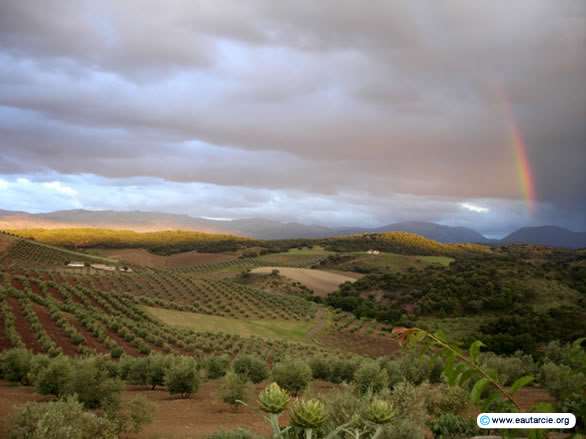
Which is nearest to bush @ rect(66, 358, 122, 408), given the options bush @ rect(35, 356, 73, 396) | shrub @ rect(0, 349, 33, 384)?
bush @ rect(35, 356, 73, 396)

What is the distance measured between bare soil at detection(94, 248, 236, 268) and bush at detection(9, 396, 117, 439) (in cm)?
13560

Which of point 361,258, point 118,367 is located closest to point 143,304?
point 118,367

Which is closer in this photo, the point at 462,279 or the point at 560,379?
the point at 560,379

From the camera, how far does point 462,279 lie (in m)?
76.6

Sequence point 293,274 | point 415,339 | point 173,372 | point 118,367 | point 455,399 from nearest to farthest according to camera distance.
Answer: point 415,339 < point 455,399 < point 173,372 < point 118,367 < point 293,274

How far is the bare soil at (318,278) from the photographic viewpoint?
94.4m

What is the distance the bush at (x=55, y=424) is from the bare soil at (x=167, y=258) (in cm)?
13560

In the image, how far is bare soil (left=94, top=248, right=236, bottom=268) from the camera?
14150 cm

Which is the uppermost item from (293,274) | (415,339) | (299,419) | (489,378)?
(415,339)

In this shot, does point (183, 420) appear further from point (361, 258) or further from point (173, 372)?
point (361, 258)

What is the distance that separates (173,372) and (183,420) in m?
4.05

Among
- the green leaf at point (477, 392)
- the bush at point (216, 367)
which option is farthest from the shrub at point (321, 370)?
the green leaf at point (477, 392)

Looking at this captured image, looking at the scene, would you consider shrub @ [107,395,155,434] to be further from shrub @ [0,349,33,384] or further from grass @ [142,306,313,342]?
grass @ [142,306,313,342]

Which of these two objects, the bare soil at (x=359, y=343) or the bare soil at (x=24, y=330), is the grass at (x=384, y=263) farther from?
the bare soil at (x=24, y=330)
